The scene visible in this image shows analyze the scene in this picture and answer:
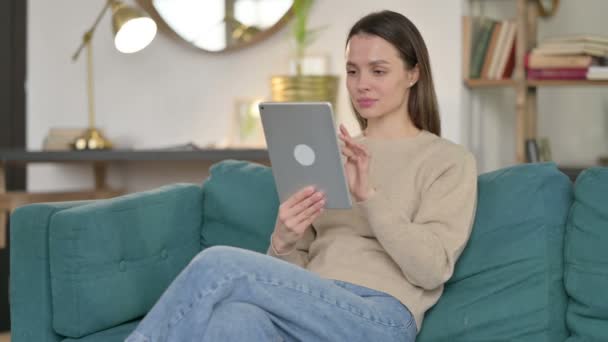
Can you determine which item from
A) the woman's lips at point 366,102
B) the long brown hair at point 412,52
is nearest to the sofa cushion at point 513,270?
the long brown hair at point 412,52

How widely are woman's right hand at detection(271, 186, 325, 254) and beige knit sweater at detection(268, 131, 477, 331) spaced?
0.31ft

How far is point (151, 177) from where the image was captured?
12.3ft

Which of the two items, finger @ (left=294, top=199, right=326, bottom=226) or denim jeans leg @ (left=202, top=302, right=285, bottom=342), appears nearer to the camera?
denim jeans leg @ (left=202, top=302, right=285, bottom=342)

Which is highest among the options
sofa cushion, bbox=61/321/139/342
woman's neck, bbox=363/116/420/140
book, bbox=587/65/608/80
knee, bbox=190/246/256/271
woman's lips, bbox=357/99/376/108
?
book, bbox=587/65/608/80

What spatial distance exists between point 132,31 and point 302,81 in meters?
0.64

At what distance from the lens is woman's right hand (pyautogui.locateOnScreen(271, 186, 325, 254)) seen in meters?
1.88

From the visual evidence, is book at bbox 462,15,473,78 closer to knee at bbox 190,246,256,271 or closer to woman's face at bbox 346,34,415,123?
woman's face at bbox 346,34,415,123

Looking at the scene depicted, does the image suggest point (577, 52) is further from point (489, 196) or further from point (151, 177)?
point (151, 177)

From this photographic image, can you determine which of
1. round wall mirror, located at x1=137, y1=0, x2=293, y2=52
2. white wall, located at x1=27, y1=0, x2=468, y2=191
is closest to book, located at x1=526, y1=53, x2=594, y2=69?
white wall, located at x1=27, y1=0, x2=468, y2=191

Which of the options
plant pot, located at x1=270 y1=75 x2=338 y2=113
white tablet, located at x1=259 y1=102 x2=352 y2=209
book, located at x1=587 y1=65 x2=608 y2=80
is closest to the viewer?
white tablet, located at x1=259 y1=102 x2=352 y2=209

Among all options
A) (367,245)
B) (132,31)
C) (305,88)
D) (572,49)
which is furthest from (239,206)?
(572,49)

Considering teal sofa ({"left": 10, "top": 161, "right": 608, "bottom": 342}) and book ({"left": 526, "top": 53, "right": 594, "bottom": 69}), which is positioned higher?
book ({"left": 526, "top": 53, "right": 594, "bottom": 69})

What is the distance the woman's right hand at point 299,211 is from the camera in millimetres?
1882

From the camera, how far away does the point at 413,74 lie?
2.12 m
